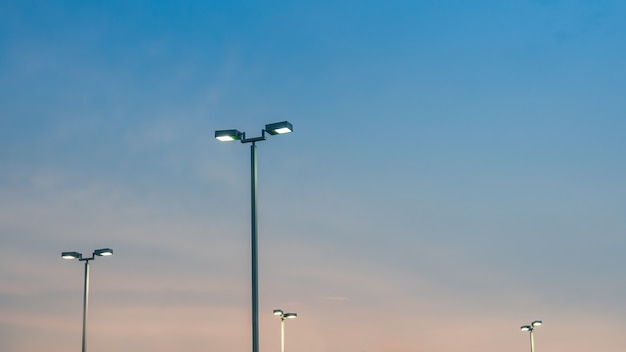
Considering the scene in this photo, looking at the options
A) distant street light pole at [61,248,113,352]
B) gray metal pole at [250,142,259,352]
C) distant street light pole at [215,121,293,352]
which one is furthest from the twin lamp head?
distant street light pole at [61,248,113,352]

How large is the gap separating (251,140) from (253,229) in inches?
106

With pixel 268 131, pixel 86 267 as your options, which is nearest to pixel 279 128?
pixel 268 131

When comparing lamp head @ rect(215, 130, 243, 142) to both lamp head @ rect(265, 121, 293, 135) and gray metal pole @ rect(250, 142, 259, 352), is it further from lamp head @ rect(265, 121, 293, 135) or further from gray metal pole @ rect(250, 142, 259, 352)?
lamp head @ rect(265, 121, 293, 135)

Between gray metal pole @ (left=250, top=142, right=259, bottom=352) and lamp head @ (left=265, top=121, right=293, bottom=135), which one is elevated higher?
lamp head @ (left=265, top=121, right=293, bottom=135)

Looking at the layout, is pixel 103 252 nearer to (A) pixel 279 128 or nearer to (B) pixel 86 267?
(B) pixel 86 267

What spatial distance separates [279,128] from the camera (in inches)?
1010

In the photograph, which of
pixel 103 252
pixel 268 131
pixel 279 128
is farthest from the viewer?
pixel 103 252

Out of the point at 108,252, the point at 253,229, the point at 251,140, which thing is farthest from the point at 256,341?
the point at 108,252

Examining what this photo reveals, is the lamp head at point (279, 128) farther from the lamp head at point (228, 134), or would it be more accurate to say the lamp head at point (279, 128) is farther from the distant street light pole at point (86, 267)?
the distant street light pole at point (86, 267)

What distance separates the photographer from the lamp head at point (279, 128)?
2558 cm

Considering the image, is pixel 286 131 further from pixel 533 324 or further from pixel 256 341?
pixel 533 324

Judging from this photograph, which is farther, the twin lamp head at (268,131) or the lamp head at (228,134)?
the lamp head at (228,134)

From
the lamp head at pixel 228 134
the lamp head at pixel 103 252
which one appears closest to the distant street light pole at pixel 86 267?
the lamp head at pixel 103 252

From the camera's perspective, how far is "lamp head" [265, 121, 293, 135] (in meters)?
25.6
